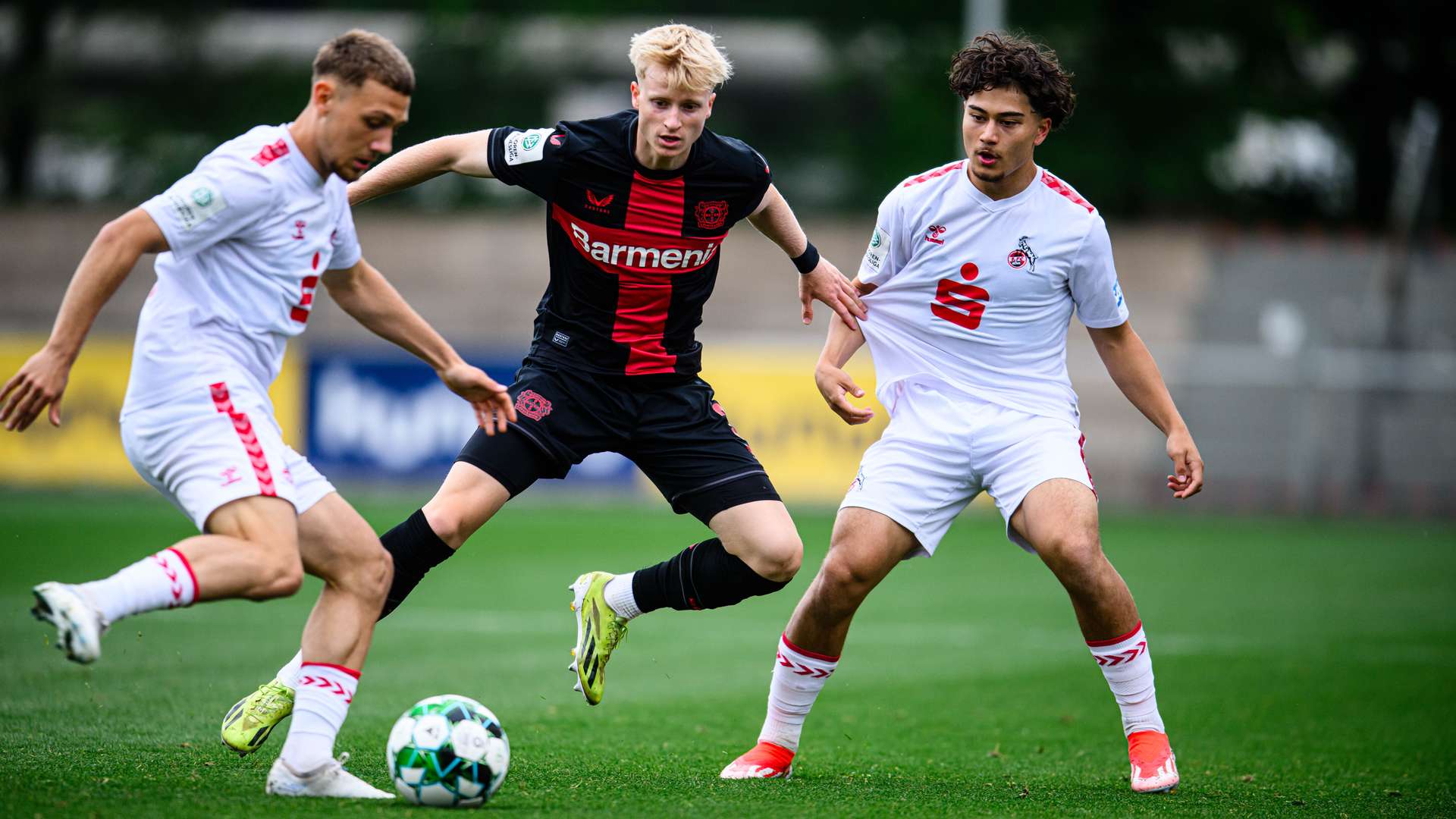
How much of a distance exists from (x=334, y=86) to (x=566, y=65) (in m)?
23.1

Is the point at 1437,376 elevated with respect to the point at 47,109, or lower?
lower

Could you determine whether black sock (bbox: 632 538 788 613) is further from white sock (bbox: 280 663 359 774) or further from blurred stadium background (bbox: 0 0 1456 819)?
white sock (bbox: 280 663 359 774)

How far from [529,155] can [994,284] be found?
1.80m

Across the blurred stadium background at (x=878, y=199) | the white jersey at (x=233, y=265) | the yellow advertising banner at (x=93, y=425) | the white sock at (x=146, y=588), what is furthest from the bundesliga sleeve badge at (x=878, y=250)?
the yellow advertising banner at (x=93, y=425)

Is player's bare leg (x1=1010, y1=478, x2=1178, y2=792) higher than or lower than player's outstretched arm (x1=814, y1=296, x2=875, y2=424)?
lower

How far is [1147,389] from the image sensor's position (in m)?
5.87

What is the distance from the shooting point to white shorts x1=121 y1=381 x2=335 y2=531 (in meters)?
4.48

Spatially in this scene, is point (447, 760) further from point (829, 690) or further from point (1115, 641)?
point (829, 690)

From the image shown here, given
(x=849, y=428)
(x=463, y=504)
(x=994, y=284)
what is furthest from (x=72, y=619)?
(x=849, y=428)

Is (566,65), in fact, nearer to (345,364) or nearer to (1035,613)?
(345,364)

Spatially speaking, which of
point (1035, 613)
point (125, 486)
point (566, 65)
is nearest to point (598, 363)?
point (1035, 613)

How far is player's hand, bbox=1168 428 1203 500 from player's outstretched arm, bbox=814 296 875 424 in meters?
1.14

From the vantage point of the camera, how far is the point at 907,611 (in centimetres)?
1135

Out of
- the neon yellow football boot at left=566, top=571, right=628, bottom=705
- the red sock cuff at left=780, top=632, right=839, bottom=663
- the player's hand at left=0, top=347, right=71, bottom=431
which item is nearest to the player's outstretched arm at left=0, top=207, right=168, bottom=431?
the player's hand at left=0, top=347, right=71, bottom=431
